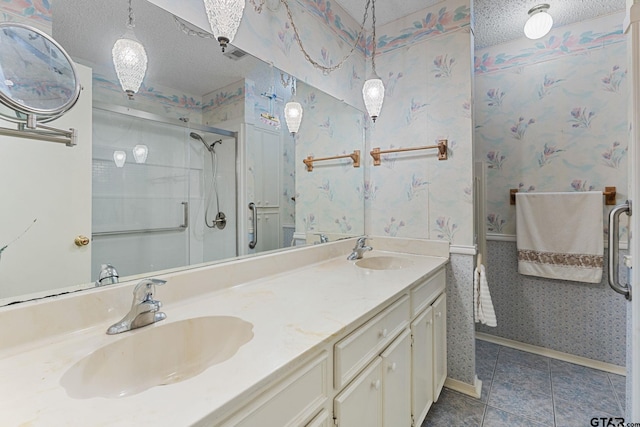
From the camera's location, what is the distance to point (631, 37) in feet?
3.50

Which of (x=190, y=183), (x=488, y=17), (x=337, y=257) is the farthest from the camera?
(x=488, y=17)

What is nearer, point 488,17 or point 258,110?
point 258,110

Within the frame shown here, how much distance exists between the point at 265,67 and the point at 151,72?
1.86 feet

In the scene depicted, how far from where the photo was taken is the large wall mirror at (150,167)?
0.83 m

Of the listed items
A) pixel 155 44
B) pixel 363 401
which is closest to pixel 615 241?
pixel 363 401

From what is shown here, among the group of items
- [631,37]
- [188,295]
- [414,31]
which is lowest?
[188,295]

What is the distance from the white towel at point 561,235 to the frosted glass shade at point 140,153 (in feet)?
8.64

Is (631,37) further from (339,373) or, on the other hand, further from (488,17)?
(339,373)

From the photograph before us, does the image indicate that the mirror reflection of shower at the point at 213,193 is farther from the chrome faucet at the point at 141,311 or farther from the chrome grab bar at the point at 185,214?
the chrome faucet at the point at 141,311

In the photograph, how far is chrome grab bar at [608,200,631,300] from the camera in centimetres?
112

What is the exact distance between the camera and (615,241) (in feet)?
A: 3.85

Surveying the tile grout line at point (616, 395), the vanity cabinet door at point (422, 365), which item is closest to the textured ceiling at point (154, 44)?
the vanity cabinet door at point (422, 365)

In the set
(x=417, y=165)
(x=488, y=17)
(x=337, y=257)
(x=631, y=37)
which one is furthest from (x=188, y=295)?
(x=488, y=17)

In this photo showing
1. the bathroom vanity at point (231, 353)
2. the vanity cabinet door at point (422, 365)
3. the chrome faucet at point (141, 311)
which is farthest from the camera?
the vanity cabinet door at point (422, 365)
